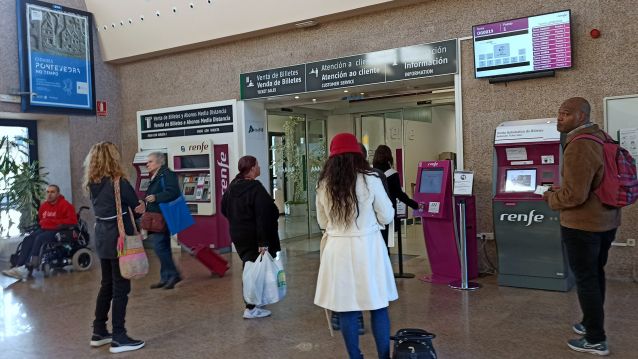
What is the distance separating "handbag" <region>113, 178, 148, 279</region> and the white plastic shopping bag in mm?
919

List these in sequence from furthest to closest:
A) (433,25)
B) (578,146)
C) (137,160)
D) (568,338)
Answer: (137,160)
(433,25)
(568,338)
(578,146)

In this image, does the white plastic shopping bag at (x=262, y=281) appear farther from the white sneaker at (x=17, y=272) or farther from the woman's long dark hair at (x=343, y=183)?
the white sneaker at (x=17, y=272)

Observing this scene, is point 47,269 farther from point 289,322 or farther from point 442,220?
point 442,220

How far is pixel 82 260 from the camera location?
7.57 metres

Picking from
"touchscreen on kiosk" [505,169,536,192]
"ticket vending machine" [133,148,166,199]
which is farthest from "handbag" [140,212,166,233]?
"touchscreen on kiosk" [505,169,536,192]

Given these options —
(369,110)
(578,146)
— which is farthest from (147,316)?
(369,110)

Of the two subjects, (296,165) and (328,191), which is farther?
(296,165)

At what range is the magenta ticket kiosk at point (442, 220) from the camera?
568 centimetres

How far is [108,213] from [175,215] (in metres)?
2.37

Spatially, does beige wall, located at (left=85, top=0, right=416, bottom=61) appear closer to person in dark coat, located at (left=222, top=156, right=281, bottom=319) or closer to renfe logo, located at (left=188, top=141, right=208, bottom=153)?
renfe logo, located at (left=188, top=141, right=208, bottom=153)

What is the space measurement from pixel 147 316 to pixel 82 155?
5.21m

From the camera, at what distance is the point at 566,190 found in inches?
138

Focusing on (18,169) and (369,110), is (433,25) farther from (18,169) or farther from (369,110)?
(18,169)

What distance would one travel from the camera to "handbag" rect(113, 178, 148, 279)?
3895 millimetres
